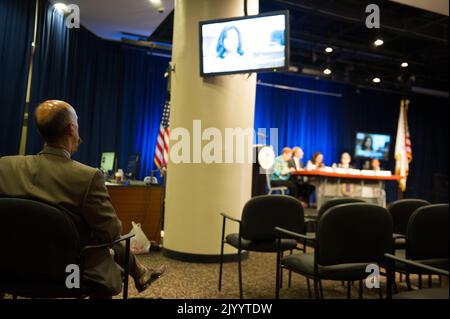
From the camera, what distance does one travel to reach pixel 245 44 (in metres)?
3.82

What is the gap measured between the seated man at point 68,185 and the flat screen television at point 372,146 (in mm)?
10983

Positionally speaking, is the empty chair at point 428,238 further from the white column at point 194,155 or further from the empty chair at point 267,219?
the white column at point 194,155

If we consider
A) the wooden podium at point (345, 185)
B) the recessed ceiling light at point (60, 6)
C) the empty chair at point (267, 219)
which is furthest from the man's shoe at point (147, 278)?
the wooden podium at point (345, 185)

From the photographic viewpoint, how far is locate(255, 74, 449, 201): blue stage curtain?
11.1 metres

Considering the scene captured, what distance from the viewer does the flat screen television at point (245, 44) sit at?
3689mm

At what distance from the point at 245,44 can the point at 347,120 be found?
8882mm

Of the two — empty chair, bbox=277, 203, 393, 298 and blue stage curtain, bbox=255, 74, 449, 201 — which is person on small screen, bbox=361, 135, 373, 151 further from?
empty chair, bbox=277, 203, 393, 298

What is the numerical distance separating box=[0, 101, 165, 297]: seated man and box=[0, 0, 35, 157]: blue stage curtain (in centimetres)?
190

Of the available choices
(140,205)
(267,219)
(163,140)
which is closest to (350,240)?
(267,219)

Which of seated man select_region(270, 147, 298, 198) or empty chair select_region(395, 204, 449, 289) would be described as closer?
empty chair select_region(395, 204, 449, 289)

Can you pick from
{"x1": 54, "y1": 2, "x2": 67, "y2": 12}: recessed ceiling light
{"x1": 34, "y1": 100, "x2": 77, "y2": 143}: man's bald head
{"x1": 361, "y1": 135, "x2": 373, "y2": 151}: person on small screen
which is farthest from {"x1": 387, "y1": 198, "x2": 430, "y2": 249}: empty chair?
{"x1": 361, "y1": 135, "x2": 373, "y2": 151}: person on small screen

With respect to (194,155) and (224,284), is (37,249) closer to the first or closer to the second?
(224,284)
